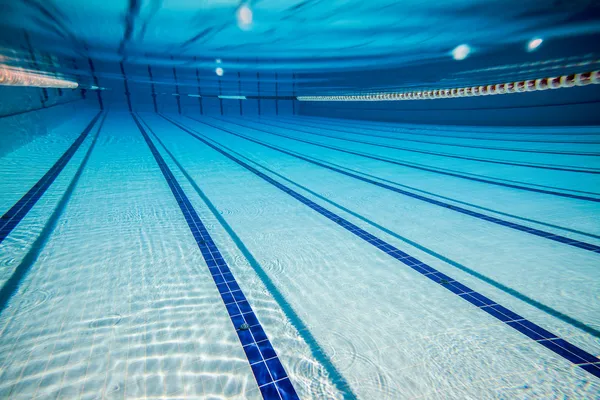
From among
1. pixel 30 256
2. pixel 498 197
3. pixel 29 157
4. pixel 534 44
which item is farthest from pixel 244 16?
pixel 534 44

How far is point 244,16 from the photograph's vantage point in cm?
364

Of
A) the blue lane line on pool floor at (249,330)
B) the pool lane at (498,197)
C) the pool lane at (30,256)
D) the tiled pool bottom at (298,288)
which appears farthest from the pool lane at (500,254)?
the pool lane at (30,256)

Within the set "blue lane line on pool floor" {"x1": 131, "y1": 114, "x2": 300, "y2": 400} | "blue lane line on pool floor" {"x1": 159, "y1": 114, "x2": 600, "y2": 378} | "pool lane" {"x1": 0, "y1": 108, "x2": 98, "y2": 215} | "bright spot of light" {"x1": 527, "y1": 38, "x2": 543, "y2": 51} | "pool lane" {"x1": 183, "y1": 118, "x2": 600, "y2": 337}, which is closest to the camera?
"blue lane line on pool floor" {"x1": 131, "y1": 114, "x2": 300, "y2": 400}

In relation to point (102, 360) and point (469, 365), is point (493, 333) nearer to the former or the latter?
point (469, 365)

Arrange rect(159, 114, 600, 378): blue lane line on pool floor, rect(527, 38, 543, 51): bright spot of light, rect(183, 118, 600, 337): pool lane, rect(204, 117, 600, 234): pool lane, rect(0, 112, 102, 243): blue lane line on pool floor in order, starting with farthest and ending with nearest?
rect(527, 38, 543, 51): bright spot of light → rect(204, 117, 600, 234): pool lane → rect(0, 112, 102, 243): blue lane line on pool floor → rect(183, 118, 600, 337): pool lane → rect(159, 114, 600, 378): blue lane line on pool floor

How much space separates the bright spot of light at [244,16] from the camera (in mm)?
3318

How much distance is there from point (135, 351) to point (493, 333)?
1670 millimetres

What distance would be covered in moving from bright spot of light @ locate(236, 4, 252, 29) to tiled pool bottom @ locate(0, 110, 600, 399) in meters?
2.06

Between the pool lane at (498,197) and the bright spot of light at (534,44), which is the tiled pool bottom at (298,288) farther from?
the bright spot of light at (534,44)

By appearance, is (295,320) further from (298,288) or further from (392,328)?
(392,328)

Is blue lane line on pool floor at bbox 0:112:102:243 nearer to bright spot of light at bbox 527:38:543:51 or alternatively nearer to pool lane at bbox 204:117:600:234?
pool lane at bbox 204:117:600:234

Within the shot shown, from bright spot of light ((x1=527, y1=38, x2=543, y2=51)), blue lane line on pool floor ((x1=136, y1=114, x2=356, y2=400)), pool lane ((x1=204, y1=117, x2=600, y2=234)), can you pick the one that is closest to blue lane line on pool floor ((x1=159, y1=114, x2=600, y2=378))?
blue lane line on pool floor ((x1=136, y1=114, x2=356, y2=400))

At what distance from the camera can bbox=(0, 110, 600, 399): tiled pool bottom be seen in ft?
3.92

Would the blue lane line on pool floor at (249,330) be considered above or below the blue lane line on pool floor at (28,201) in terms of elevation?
above
